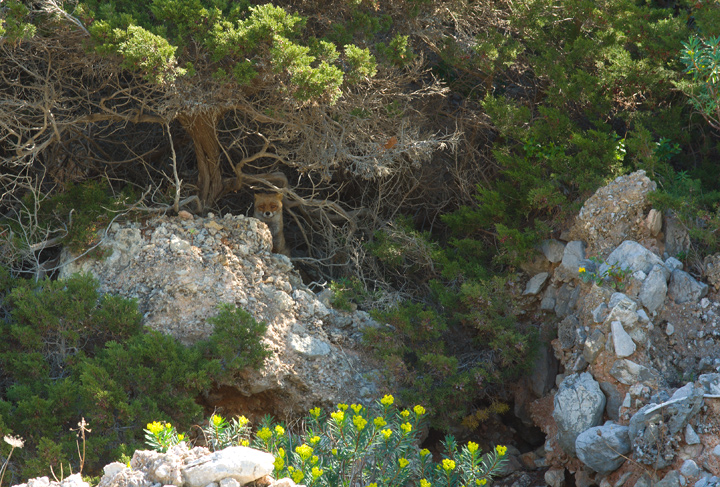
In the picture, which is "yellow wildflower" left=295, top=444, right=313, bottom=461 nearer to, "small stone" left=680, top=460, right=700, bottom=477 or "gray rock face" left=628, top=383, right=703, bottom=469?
"gray rock face" left=628, top=383, right=703, bottom=469

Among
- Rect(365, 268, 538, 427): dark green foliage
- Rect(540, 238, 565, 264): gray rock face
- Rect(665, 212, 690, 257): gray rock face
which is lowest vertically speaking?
Rect(365, 268, 538, 427): dark green foliage

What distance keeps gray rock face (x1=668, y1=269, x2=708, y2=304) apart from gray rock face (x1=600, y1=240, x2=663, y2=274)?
15cm

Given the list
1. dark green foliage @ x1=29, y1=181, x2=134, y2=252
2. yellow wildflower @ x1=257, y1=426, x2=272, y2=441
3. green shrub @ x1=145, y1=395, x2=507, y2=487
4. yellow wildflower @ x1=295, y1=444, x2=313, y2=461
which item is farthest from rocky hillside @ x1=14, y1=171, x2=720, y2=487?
yellow wildflower @ x1=295, y1=444, x2=313, y2=461

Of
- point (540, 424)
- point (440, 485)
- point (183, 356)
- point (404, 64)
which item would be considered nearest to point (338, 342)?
point (183, 356)

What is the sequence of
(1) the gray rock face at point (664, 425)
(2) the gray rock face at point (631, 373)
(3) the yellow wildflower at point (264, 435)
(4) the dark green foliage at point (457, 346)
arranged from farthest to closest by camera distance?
(4) the dark green foliage at point (457, 346), (2) the gray rock face at point (631, 373), (1) the gray rock face at point (664, 425), (3) the yellow wildflower at point (264, 435)

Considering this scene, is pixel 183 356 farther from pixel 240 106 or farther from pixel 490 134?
pixel 490 134

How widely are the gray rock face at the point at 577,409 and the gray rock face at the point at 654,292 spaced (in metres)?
0.63

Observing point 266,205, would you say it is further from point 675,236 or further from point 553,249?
point 675,236

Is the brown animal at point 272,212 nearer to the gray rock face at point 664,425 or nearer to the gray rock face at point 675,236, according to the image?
the gray rock face at point 675,236

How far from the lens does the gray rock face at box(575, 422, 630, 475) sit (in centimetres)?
399

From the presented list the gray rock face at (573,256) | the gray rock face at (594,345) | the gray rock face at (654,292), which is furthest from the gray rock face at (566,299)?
the gray rock face at (654,292)

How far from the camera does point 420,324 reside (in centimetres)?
508

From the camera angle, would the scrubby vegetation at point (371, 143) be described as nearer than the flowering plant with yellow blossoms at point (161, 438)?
No

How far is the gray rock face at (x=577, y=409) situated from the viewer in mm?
4254
